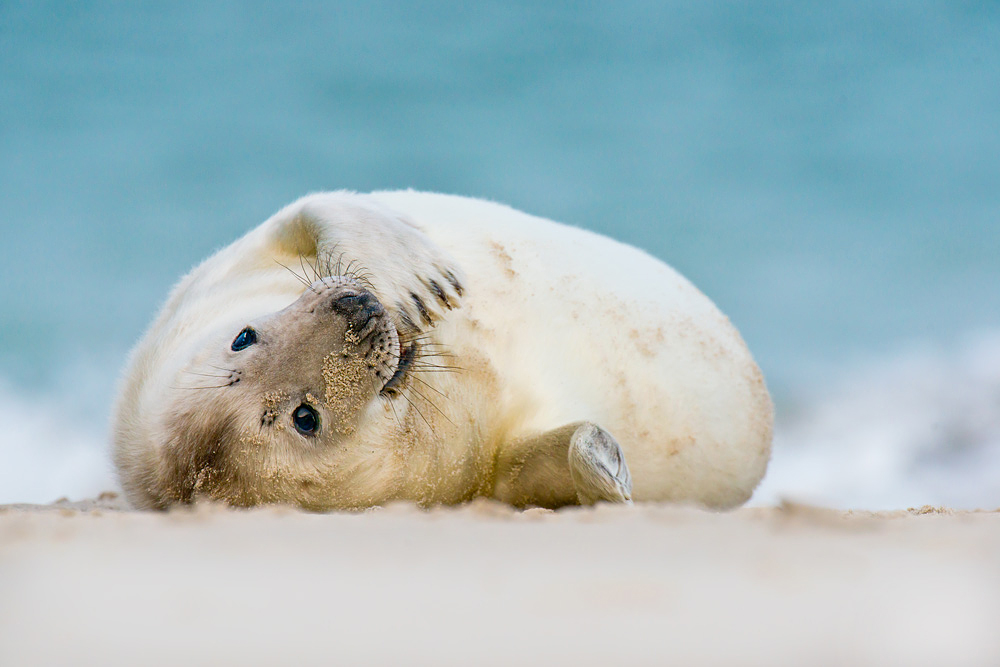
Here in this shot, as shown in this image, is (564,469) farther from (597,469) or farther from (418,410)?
(418,410)

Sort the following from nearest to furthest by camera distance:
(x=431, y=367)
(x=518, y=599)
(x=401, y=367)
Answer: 1. (x=518, y=599)
2. (x=401, y=367)
3. (x=431, y=367)

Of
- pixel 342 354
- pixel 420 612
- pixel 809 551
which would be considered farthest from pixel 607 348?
pixel 420 612

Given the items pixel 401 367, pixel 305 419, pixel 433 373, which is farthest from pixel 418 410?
pixel 305 419

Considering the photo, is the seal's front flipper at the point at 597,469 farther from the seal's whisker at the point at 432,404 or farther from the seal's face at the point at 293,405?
the seal's face at the point at 293,405

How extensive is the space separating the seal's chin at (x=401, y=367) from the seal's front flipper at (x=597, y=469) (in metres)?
0.60

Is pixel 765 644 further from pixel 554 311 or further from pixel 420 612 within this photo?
pixel 554 311

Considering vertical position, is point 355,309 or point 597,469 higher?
point 355,309

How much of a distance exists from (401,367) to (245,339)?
507mm

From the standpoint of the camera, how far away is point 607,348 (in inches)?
144

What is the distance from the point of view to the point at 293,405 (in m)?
2.70

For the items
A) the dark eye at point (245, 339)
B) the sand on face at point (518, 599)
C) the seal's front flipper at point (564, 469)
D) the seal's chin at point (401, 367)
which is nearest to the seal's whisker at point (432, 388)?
the seal's chin at point (401, 367)

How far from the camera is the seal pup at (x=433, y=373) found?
2721 mm

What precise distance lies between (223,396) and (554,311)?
145 cm

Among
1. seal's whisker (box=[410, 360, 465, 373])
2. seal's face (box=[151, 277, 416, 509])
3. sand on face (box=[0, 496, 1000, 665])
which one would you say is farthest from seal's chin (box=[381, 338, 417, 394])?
sand on face (box=[0, 496, 1000, 665])
